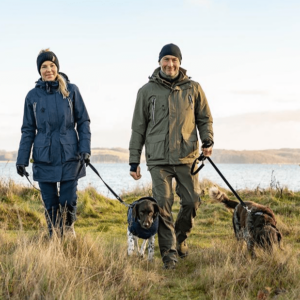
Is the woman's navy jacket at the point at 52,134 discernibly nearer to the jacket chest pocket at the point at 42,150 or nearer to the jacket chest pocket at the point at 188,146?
the jacket chest pocket at the point at 42,150

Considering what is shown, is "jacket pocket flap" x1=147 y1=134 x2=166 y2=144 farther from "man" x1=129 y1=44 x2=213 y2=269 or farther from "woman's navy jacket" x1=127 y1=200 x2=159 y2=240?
"woman's navy jacket" x1=127 y1=200 x2=159 y2=240

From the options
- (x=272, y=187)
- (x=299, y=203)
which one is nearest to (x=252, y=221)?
(x=299, y=203)

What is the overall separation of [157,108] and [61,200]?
1700 mm

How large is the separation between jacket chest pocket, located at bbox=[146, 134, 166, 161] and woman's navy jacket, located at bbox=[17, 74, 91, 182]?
761 mm

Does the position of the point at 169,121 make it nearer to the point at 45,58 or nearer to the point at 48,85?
the point at 48,85

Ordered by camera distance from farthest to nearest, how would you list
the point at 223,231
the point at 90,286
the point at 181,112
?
the point at 223,231 → the point at 181,112 → the point at 90,286

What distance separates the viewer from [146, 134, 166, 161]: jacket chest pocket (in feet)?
16.8

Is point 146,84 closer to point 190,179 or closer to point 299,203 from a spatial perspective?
point 190,179

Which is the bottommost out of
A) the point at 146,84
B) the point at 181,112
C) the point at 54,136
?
the point at 54,136

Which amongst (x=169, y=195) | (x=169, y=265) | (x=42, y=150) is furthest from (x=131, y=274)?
(x=42, y=150)

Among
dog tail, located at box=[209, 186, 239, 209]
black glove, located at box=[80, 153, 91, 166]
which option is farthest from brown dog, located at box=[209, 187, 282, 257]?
black glove, located at box=[80, 153, 91, 166]

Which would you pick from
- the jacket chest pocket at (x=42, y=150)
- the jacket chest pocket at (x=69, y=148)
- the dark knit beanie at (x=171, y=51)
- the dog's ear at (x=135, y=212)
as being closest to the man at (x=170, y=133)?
the dark knit beanie at (x=171, y=51)

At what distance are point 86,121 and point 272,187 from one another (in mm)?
8241

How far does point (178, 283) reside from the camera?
14.5 feet
